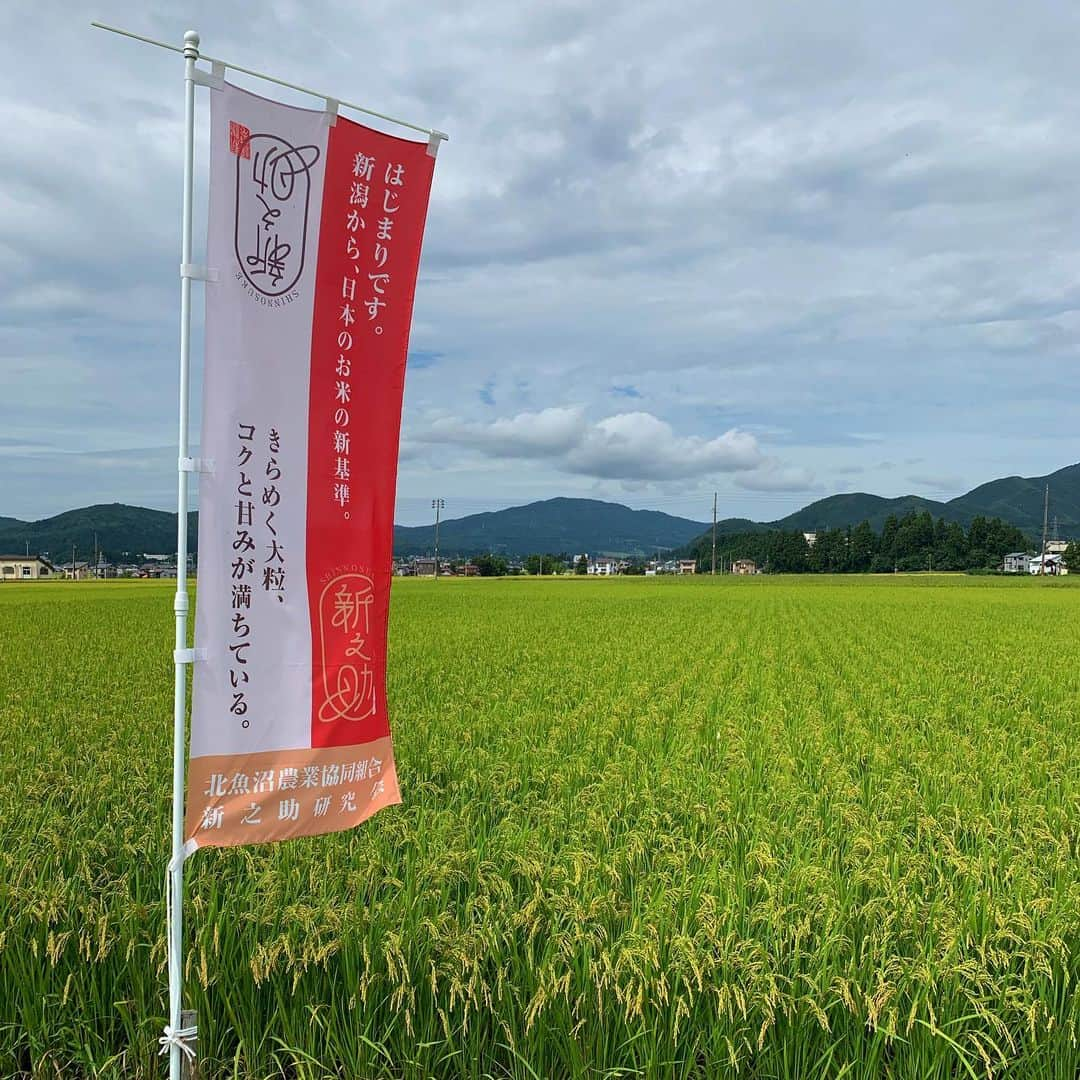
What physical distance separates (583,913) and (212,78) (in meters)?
3.46

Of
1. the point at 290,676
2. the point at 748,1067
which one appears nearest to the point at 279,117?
the point at 290,676

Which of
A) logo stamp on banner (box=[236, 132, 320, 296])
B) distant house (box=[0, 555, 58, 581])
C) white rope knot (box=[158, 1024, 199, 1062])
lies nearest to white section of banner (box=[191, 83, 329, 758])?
logo stamp on banner (box=[236, 132, 320, 296])

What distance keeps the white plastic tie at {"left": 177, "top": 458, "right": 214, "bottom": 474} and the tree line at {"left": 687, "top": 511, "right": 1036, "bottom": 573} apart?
86.9 metres

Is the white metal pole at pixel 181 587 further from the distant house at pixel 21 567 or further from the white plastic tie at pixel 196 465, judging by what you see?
the distant house at pixel 21 567

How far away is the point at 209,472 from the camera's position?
121 inches

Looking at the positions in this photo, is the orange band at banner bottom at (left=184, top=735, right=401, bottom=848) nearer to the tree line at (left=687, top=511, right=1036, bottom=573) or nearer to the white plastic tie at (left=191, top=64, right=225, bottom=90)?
the white plastic tie at (left=191, top=64, right=225, bottom=90)

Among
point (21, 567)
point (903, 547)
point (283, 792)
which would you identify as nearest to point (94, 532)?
point (21, 567)

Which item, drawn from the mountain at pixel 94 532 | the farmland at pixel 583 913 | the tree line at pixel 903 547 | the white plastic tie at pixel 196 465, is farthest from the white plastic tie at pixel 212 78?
the mountain at pixel 94 532

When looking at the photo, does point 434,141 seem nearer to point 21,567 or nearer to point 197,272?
point 197,272

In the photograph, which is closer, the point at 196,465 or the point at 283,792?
the point at 196,465

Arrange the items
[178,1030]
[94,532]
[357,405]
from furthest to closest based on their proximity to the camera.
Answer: [94,532] → [357,405] → [178,1030]

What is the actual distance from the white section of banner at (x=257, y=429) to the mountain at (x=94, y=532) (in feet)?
451

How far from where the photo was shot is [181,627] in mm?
3129

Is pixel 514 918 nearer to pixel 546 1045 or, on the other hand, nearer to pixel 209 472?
pixel 546 1045
